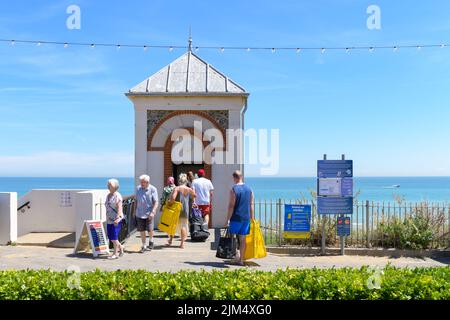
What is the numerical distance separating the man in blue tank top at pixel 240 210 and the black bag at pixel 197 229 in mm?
3266

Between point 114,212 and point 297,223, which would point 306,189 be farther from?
point 114,212

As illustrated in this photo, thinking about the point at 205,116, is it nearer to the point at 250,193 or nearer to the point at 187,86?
the point at 187,86

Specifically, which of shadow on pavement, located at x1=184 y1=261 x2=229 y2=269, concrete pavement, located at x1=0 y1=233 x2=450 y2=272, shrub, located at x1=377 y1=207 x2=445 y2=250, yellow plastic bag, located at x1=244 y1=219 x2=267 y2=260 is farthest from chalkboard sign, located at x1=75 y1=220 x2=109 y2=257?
shrub, located at x1=377 y1=207 x2=445 y2=250

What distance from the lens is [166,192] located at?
12.9 meters

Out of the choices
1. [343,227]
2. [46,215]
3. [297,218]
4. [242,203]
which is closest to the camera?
[242,203]

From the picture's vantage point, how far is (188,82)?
15688mm

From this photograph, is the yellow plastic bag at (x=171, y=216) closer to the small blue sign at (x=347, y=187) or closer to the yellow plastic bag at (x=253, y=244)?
the yellow plastic bag at (x=253, y=244)

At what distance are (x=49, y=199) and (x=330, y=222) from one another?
8594 millimetres

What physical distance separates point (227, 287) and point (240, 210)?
3753 mm

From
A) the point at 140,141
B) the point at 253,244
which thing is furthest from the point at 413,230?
the point at 140,141

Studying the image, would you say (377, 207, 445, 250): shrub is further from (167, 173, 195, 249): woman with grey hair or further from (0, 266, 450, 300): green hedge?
(0, 266, 450, 300): green hedge

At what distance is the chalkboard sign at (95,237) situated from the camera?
1108 cm

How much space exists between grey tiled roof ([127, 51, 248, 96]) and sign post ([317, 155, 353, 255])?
4180mm
